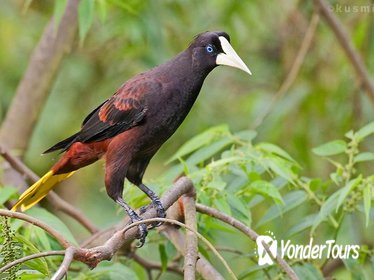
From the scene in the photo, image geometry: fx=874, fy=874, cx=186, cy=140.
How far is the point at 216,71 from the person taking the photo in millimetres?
5977

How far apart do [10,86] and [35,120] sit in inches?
54.0

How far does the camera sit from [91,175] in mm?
5793

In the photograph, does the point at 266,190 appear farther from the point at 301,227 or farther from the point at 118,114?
the point at 118,114

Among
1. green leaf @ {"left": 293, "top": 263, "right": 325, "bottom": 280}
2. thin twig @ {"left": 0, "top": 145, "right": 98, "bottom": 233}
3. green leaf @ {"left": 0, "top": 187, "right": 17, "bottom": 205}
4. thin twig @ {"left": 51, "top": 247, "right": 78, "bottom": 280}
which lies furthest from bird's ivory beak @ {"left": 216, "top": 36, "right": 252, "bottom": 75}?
thin twig @ {"left": 51, "top": 247, "right": 78, "bottom": 280}

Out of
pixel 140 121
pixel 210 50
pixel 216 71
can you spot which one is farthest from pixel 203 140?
pixel 216 71

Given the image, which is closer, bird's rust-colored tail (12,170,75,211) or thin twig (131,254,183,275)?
bird's rust-colored tail (12,170,75,211)

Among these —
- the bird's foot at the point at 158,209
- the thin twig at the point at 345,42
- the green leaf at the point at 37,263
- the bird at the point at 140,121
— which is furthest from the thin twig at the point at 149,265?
the thin twig at the point at 345,42

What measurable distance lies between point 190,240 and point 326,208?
573 millimetres

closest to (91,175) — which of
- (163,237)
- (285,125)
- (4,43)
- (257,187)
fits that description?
(4,43)

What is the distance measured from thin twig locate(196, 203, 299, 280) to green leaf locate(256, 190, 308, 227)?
32cm

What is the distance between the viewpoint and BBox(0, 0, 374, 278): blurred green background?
4.57 meters

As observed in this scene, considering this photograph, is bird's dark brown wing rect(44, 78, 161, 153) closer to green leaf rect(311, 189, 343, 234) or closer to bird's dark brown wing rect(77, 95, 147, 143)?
bird's dark brown wing rect(77, 95, 147, 143)

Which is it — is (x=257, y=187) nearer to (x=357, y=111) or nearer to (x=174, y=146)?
(x=357, y=111)

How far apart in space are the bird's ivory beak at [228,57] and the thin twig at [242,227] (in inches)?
18.1
